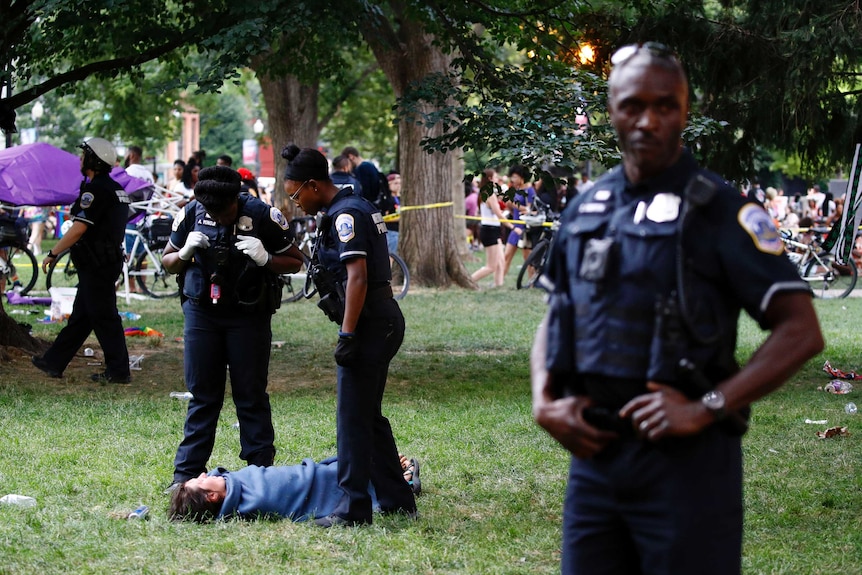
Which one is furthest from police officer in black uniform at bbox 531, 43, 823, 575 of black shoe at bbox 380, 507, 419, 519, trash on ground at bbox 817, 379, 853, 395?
trash on ground at bbox 817, 379, 853, 395

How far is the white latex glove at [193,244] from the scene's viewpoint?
20.7 feet

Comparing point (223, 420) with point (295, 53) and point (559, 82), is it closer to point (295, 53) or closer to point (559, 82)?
point (559, 82)

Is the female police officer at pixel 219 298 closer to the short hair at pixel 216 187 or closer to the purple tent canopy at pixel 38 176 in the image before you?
the short hair at pixel 216 187

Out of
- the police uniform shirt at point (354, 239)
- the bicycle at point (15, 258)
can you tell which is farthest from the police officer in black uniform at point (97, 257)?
the bicycle at point (15, 258)

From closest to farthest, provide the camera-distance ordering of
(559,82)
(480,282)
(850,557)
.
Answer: (850,557) → (559,82) → (480,282)

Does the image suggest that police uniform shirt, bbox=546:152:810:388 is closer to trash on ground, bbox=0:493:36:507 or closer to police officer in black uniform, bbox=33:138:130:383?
trash on ground, bbox=0:493:36:507

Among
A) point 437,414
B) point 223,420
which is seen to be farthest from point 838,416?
point 223,420

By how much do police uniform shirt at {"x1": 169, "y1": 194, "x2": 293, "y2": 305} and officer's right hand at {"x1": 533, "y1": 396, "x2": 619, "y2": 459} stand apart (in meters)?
3.76

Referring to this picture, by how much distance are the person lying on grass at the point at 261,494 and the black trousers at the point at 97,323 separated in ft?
13.5

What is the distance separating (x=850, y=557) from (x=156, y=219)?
12.6 metres

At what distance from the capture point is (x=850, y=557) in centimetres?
540

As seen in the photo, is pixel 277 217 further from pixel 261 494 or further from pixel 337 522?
pixel 337 522

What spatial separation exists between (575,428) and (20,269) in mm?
17868

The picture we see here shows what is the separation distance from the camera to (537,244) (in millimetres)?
19062
